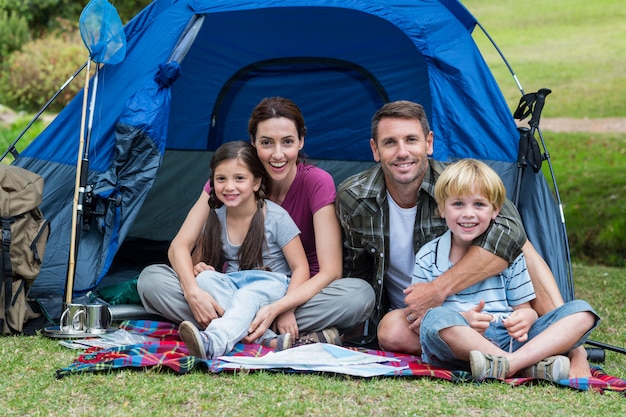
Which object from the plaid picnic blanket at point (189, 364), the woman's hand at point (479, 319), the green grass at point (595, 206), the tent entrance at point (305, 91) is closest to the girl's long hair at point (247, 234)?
the plaid picnic blanket at point (189, 364)

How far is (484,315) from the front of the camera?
286 cm

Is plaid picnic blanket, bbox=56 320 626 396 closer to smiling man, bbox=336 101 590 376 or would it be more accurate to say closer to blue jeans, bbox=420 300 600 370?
blue jeans, bbox=420 300 600 370

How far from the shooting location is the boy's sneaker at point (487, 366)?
2740 millimetres

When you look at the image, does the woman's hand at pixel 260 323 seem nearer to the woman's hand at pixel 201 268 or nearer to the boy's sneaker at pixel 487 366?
the woman's hand at pixel 201 268

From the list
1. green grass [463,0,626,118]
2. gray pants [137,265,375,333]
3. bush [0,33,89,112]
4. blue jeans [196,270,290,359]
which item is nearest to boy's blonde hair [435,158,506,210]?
gray pants [137,265,375,333]

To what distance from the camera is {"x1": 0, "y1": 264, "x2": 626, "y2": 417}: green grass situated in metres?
2.43

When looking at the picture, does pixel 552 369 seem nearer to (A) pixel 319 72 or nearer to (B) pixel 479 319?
(B) pixel 479 319

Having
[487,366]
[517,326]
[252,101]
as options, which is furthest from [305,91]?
[487,366]

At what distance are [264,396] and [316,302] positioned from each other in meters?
0.81

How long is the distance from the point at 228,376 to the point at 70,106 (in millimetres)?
1916

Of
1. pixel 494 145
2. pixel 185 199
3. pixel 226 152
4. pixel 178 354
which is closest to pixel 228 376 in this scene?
pixel 178 354

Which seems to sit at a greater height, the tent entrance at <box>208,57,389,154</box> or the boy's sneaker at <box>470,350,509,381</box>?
the tent entrance at <box>208,57,389,154</box>

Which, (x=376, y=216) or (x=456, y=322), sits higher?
(x=376, y=216)

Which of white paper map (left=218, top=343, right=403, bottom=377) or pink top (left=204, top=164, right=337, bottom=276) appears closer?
white paper map (left=218, top=343, right=403, bottom=377)
